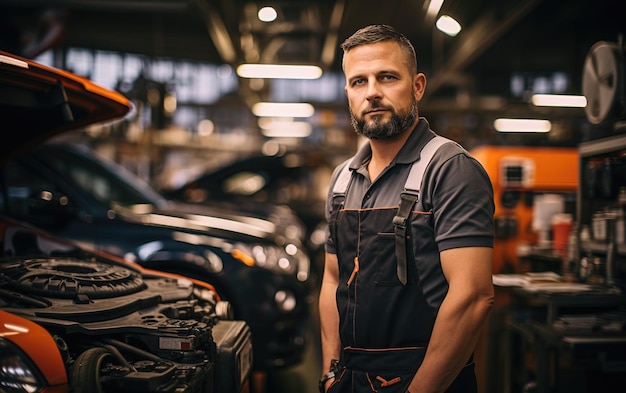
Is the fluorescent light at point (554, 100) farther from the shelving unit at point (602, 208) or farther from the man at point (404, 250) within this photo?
the man at point (404, 250)

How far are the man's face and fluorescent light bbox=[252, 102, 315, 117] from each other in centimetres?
859

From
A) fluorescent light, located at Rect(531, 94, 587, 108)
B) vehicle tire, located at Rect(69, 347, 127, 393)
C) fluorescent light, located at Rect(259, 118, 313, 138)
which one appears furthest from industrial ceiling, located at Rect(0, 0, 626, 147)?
fluorescent light, located at Rect(259, 118, 313, 138)

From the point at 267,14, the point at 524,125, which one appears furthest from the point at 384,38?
the point at 524,125

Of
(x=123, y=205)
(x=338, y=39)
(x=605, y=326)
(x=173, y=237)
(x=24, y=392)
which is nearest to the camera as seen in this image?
(x=24, y=392)

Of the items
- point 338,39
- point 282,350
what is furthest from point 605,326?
point 338,39

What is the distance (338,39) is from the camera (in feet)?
26.1

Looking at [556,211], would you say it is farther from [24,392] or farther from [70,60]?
[70,60]

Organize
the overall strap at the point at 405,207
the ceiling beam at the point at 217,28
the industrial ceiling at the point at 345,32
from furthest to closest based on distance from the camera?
1. the industrial ceiling at the point at 345,32
2. the ceiling beam at the point at 217,28
3. the overall strap at the point at 405,207

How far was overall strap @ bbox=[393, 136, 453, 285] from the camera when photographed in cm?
179

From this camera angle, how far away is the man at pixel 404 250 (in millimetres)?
1687

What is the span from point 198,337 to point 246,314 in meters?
1.84

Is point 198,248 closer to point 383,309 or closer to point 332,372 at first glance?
point 332,372

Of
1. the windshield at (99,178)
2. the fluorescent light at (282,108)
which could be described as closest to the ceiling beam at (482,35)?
the fluorescent light at (282,108)

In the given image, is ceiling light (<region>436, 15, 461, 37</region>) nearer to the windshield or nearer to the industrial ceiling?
the industrial ceiling
